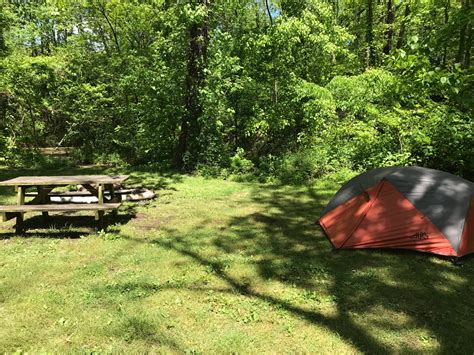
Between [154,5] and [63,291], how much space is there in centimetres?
1669

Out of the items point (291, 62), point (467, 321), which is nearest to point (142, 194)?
point (467, 321)

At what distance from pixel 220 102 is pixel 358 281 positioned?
986 cm

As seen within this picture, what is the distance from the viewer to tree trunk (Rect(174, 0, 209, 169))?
13.0 m

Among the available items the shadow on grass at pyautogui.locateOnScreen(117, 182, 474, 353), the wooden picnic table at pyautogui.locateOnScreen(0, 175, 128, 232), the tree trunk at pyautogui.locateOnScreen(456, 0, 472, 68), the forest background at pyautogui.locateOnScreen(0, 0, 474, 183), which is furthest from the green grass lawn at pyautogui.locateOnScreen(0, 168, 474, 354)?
the forest background at pyautogui.locateOnScreen(0, 0, 474, 183)

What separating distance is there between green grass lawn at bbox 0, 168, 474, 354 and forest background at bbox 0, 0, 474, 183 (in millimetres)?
5609

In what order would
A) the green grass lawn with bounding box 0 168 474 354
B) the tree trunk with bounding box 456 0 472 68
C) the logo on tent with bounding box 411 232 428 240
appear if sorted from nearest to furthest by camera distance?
1. the green grass lawn with bounding box 0 168 474 354
2. the logo on tent with bounding box 411 232 428 240
3. the tree trunk with bounding box 456 0 472 68

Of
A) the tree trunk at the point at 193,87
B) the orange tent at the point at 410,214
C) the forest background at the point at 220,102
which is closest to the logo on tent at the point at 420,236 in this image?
the orange tent at the point at 410,214

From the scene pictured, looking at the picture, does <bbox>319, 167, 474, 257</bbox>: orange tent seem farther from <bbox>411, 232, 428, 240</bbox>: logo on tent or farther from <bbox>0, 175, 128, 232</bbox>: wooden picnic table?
<bbox>0, 175, 128, 232</bbox>: wooden picnic table

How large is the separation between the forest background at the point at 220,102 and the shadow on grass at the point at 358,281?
5418 millimetres

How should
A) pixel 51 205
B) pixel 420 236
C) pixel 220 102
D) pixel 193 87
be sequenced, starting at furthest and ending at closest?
pixel 220 102 < pixel 193 87 < pixel 51 205 < pixel 420 236

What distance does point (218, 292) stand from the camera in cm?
484


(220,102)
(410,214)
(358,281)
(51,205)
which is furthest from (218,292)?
(220,102)

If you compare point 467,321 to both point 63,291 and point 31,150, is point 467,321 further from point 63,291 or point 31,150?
point 31,150

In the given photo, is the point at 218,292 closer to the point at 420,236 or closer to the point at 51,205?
the point at 420,236
